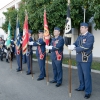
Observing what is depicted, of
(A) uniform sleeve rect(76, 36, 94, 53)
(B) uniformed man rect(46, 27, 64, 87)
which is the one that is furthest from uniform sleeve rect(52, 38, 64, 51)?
(A) uniform sleeve rect(76, 36, 94, 53)

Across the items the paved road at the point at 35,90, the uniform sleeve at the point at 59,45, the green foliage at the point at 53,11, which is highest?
the green foliage at the point at 53,11

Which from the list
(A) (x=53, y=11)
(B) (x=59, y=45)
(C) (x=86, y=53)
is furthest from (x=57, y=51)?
(A) (x=53, y=11)

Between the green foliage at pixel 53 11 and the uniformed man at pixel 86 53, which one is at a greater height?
the green foliage at pixel 53 11

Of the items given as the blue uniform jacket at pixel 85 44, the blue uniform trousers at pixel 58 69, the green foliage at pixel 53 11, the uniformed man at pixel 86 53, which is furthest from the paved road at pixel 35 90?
the green foliage at pixel 53 11

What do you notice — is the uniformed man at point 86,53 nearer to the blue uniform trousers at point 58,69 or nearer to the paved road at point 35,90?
the paved road at point 35,90

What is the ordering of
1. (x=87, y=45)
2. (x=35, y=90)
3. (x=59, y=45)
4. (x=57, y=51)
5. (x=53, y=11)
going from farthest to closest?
(x=53, y=11), (x=57, y=51), (x=59, y=45), (x=35, y=90), (x=87, y=45)

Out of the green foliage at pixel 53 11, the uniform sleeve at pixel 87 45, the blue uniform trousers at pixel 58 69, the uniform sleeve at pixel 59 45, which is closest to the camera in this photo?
the uniform sleeve at pixel 87 45

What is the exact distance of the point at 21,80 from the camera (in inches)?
297

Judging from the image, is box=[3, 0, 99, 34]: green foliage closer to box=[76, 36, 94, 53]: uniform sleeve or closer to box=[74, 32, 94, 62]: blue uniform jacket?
box=[74, 32, 94, 62]: blue uniform jacket

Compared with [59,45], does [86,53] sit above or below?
below

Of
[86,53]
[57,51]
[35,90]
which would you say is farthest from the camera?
[57,51]

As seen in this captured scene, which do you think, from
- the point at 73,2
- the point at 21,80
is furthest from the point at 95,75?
the point at 73,2

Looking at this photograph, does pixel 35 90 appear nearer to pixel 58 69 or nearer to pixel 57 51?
pixel 58 69

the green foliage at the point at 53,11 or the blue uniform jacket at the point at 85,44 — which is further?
the green foliage at the point at 53,11
